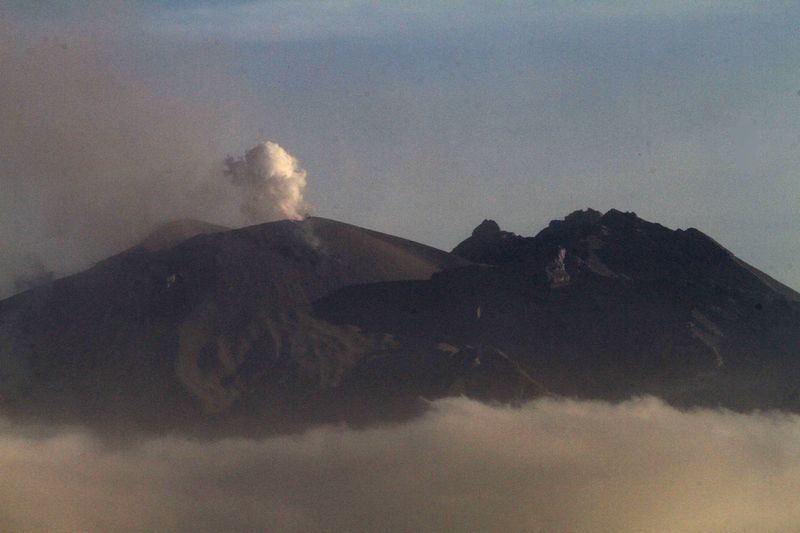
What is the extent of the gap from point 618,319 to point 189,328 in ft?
153

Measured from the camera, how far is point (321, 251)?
125188mm

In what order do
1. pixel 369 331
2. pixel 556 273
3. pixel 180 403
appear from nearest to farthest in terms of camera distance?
1. pixel 180 403
2. pixel 369 331
3. pixel 556 273

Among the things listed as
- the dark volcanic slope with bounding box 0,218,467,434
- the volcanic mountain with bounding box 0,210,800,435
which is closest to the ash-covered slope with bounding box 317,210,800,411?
the volcanic mountain with bounding box 0,210,800,435

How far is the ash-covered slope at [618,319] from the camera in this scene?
118 m

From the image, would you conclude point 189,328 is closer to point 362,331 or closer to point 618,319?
point 362,331

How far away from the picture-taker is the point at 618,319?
407 ft

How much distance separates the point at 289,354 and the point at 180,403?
11.8 meters

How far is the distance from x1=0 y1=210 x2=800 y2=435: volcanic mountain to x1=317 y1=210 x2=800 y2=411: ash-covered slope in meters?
0.18

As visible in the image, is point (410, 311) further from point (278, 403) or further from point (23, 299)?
point (23, 299)

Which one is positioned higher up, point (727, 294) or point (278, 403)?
point (727, 294)

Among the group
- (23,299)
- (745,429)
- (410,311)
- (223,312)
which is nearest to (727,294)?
(745,429)

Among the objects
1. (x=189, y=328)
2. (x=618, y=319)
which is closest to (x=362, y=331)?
(x=189, y=328)

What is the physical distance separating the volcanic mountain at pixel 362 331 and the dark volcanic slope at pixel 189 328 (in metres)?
0.20

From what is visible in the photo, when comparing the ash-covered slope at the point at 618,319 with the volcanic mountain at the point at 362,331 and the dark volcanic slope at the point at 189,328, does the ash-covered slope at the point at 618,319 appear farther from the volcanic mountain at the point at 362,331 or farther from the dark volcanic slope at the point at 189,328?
the dark volcanic slope at the point at 189,328
